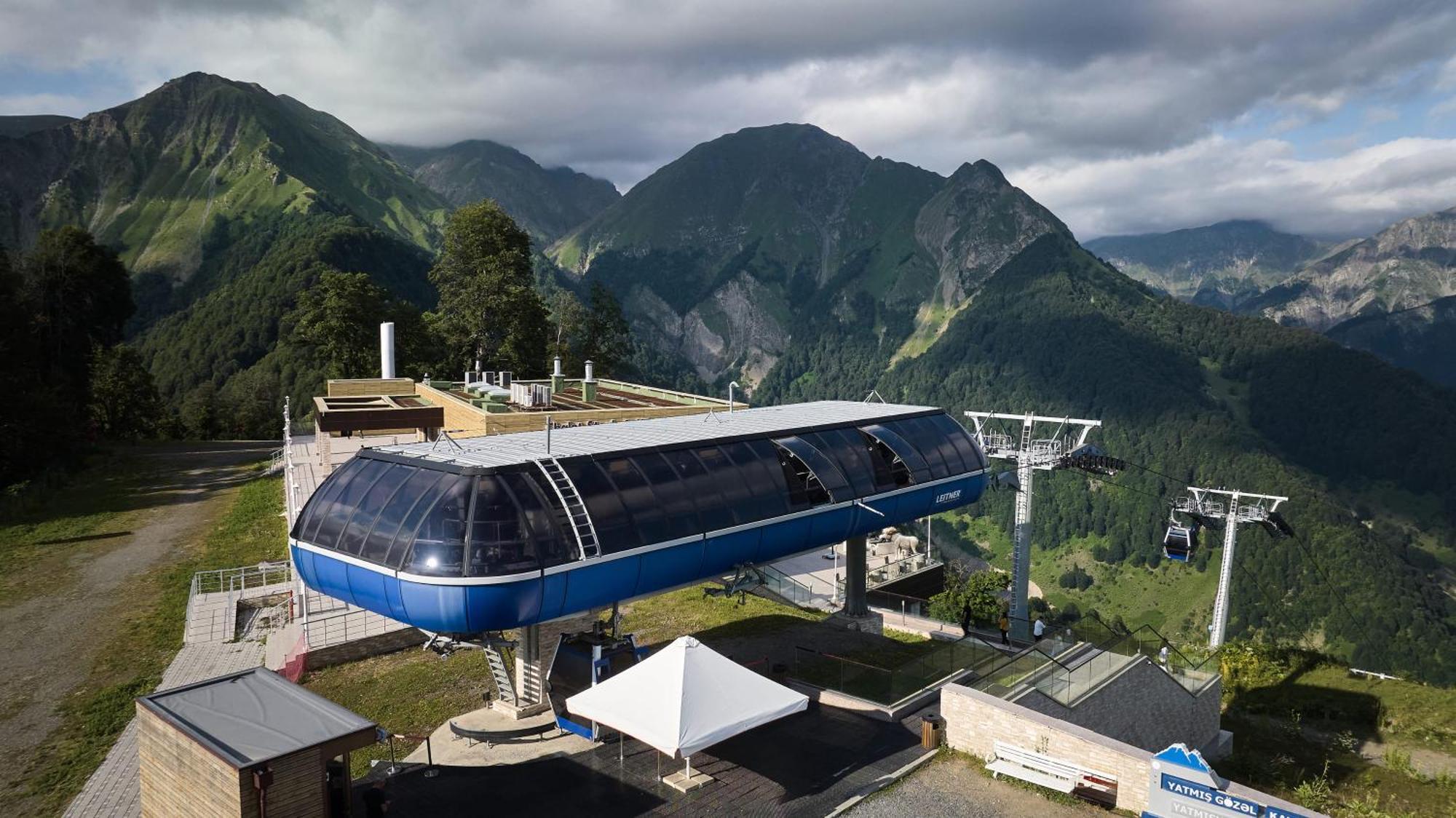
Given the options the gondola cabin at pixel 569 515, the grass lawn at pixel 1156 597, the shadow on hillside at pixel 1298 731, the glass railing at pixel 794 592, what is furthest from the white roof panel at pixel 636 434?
the grass lawn at pixel 1156 597

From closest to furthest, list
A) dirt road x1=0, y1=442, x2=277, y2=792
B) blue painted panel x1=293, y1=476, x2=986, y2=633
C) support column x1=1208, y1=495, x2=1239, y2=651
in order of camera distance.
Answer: blue painted panel x1=293, y1=476, x2=986, y2=633, dirt road x1=0, y1=442, x2=277, y2=792, support column x1=1208, y1=495, x2=1239, y2=651

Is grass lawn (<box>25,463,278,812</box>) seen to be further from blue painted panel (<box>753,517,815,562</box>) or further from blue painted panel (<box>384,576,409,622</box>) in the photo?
blue painted panel (<box>753,517,815,562</box>)

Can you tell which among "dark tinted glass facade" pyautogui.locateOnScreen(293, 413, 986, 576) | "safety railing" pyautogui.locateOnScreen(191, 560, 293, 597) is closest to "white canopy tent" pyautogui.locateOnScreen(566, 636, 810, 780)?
"dark tinted glass facade" pyautogui.locateOnScreen(293, 413, 986, 576)

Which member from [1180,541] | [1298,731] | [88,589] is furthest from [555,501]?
[1180,541]

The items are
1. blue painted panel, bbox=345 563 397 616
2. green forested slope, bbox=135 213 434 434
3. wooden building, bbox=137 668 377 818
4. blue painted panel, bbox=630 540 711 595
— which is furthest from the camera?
green forested slope, bbox=135 213 434 434

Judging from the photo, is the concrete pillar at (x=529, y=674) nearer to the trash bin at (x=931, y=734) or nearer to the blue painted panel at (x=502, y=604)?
the blue painted panel at (x=502, y=604)

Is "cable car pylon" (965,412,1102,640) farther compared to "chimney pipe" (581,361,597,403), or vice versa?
"cable car pylon" (965,412,1102,640)

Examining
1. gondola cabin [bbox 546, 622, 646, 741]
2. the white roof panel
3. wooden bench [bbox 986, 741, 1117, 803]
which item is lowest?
wooden bench [bbox 986, 741, 1117, 803]

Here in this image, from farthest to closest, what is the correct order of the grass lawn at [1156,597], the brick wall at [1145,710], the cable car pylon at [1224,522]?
the grass lawn at [1156,597] < the cable car pylon at [1224,522] < the brick wall at [1145,710]

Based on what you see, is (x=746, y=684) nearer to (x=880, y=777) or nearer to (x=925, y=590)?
(x=880, y=777)
